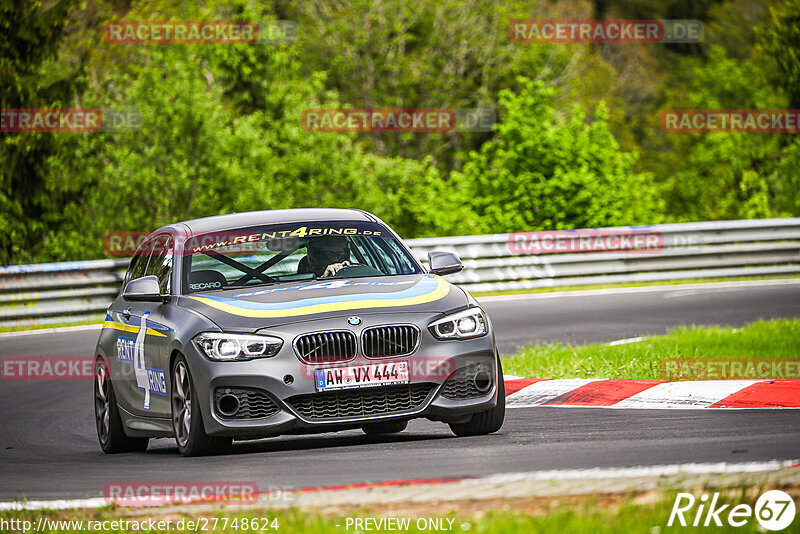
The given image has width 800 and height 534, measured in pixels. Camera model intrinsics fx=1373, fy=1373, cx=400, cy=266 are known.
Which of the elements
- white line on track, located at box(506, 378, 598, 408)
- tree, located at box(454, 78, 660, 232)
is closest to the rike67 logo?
white line on track, located at box(506, 378, 598, 408)

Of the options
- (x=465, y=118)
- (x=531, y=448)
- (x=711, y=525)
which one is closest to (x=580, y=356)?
(x=531, y=448)

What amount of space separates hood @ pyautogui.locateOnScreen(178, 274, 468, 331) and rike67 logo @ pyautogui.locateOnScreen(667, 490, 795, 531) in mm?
3112

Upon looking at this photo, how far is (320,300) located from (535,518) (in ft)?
10.8

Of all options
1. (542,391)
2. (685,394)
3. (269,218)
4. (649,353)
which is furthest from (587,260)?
(269,218)

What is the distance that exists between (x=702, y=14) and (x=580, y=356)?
57933 millimetres

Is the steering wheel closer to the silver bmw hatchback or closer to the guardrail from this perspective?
the silver bmw hatchback

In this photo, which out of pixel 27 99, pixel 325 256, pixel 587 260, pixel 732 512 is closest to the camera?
pixel 732 512

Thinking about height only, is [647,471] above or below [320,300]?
below

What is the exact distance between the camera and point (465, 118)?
149ft

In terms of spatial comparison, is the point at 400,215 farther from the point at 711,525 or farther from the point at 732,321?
the point at 711,525

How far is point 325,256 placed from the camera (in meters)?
9.18

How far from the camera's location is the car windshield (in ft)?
29.5

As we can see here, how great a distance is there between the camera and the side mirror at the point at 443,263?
9.06 metres

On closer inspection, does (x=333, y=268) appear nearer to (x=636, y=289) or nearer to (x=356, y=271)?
(x=356, y=271)
